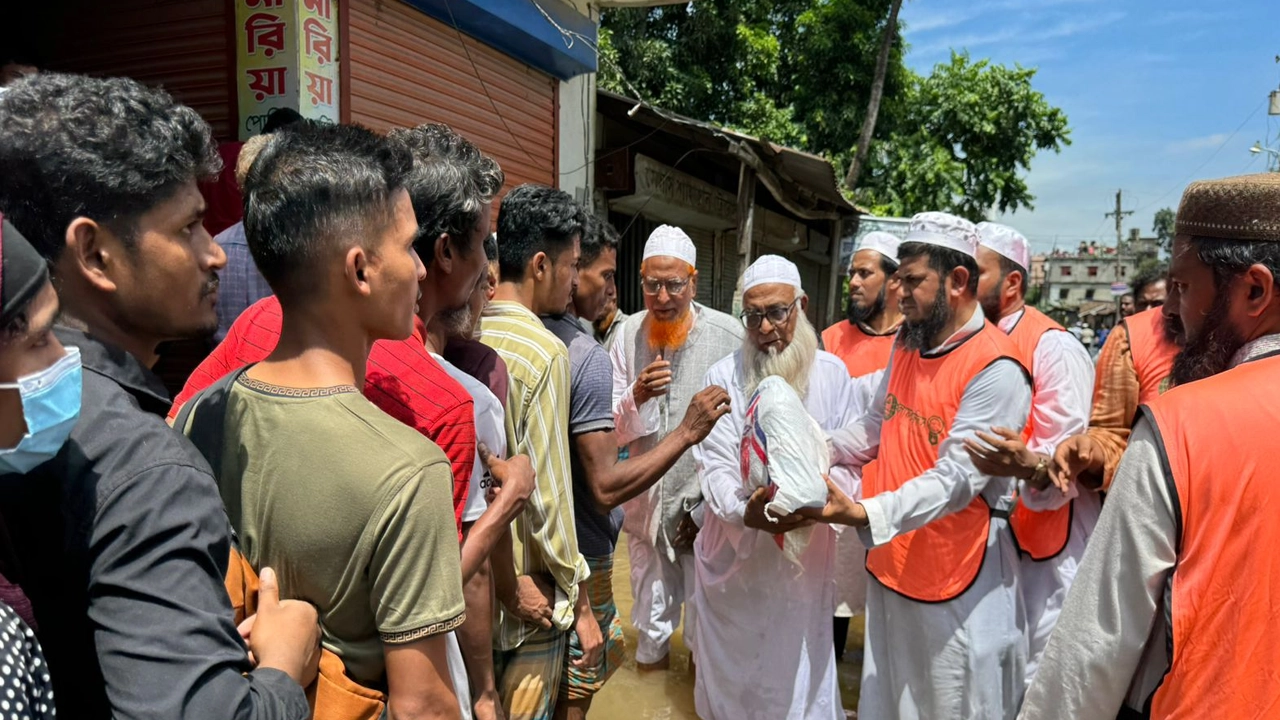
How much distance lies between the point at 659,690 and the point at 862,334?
236cm

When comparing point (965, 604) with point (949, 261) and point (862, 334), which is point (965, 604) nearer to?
point (949, 261)

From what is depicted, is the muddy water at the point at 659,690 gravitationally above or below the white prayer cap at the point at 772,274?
below

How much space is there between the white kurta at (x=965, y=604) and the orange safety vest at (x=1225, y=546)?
4.19 feet

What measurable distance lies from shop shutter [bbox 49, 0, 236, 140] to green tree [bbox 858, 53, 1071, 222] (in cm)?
1235

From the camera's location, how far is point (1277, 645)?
1334mm

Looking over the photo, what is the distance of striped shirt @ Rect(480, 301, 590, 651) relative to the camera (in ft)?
6.53

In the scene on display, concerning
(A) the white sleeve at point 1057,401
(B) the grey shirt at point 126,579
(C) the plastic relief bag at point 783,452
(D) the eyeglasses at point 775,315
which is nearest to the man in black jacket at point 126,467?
(B) the grey shirt at point 126,579

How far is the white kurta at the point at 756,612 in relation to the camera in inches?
124

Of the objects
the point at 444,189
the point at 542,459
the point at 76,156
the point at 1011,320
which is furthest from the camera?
the point at 1011,320

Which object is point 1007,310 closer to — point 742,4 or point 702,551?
point 702,551

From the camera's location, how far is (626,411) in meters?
3.65

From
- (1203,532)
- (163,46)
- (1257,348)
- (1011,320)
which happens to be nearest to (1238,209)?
(1257,348)

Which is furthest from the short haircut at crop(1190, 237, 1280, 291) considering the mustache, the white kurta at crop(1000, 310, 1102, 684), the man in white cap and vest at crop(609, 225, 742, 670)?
the man in white cap and vest at crop(609, 225, 742, 670)

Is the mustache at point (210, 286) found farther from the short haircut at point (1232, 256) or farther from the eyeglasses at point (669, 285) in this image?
the eyeglasses at point (669, 285)
